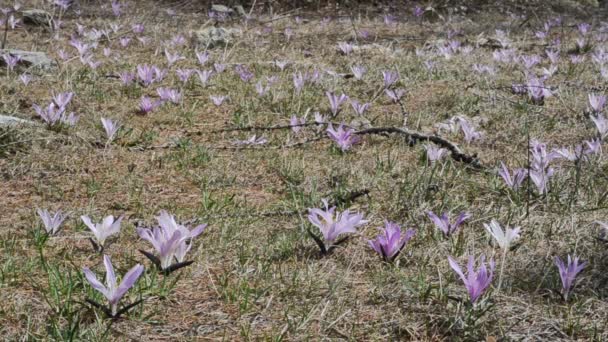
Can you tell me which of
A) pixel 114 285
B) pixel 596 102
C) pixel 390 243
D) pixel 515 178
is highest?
pixel 114 285

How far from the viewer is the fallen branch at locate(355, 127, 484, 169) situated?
10.1ft

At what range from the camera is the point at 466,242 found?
2.21m

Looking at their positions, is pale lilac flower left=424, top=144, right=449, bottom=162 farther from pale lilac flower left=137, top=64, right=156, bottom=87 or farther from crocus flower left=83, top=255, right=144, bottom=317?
pale lilac flower left=137, top=64, right=156, bottom=87

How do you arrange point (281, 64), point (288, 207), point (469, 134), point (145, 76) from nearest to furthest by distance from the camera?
point (288, 207) < point (469, 134) < point (145, 76) < point (281, 64)

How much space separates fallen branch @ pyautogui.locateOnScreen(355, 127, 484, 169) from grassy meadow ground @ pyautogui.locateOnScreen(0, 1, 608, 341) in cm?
7

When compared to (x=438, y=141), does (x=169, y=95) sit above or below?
below

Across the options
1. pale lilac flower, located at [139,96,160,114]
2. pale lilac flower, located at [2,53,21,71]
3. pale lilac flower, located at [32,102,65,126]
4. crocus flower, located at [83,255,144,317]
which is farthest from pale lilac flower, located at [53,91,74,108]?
crocus flower, located at [83,255,144,317]

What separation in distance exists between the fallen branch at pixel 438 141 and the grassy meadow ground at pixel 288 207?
0.25 feet

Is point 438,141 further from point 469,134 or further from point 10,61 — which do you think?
point 10,61

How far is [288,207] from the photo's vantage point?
2596 mm

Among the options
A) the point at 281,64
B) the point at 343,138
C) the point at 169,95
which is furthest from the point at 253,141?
the point at 281,64

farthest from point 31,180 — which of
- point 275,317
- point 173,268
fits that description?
point 275,317

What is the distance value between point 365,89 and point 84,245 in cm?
341

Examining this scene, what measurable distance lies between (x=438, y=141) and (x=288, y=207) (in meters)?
1.16
